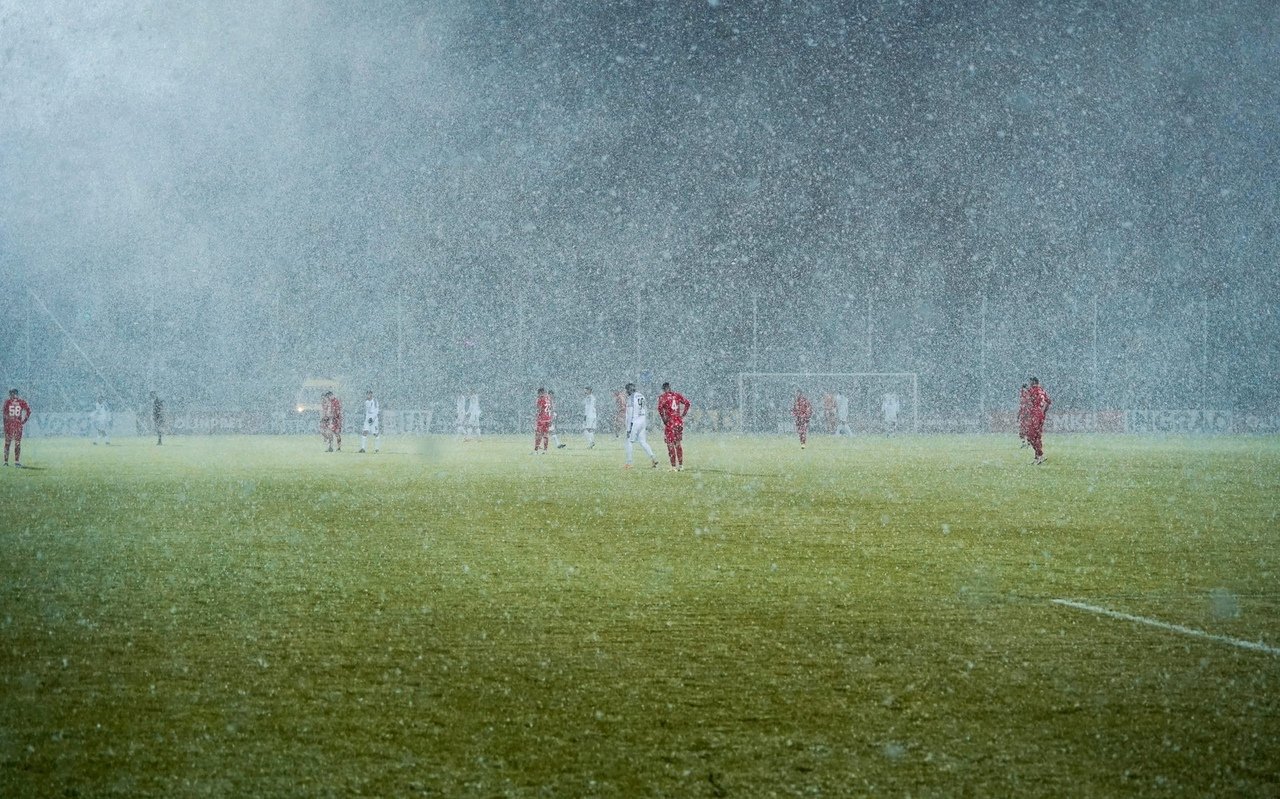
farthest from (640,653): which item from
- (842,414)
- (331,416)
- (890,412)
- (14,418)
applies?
(890,412)

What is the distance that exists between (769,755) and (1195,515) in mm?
11422

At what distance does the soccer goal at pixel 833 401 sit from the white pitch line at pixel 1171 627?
146 ft

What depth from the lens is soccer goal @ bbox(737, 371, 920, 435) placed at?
52812mm

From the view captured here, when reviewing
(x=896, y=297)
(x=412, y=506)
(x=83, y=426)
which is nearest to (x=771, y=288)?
(x=896, y=297)

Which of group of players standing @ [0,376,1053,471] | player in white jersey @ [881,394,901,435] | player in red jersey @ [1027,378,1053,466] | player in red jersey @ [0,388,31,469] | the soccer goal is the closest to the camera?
group of players standing @ [0,376,1053,471]

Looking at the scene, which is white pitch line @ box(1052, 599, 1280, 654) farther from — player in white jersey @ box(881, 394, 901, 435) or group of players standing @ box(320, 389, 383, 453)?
player in white jersey @ box(881, 394, 901, 435)

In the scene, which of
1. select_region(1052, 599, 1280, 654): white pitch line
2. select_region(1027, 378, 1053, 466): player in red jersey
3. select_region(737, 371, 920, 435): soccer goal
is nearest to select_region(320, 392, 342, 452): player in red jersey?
select_region(1027, 378, 1053, 466): player in red jersey

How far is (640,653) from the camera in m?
5.98

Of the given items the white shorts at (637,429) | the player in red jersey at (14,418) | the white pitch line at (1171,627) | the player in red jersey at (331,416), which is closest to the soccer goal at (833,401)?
the player in red jersey at (331,416)

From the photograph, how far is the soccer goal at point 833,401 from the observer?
52812 mm

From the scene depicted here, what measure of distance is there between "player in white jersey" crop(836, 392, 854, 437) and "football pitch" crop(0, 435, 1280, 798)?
37495 mm

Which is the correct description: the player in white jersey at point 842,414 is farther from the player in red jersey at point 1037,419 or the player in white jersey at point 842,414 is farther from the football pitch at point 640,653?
the football pitch at point 640,653

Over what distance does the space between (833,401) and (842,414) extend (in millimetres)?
1119

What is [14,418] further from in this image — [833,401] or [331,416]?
[833,401]
